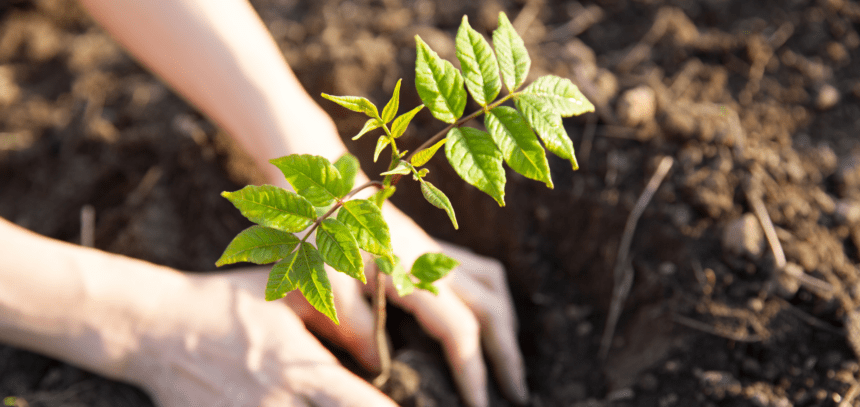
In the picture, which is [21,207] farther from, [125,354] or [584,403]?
[584,403]

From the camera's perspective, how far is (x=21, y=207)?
211 cm

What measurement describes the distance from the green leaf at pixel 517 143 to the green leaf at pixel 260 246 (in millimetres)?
380

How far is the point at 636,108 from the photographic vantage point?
1.88 meters

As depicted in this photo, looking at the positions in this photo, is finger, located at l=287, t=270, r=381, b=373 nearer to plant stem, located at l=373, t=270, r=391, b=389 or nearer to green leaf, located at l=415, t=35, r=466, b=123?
plant stem, located at l=373, t=270, r=391, b=389

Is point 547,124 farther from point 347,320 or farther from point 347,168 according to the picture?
point 347,320

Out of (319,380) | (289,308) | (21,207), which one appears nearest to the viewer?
(319,380)

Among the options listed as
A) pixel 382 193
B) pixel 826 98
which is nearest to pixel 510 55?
pixel 382 193

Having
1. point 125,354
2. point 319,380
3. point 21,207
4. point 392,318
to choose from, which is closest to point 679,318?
point 392,318

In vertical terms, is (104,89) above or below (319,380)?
above

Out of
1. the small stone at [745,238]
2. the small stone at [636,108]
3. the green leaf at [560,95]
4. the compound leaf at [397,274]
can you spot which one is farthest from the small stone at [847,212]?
the compound leaf at [397,274]

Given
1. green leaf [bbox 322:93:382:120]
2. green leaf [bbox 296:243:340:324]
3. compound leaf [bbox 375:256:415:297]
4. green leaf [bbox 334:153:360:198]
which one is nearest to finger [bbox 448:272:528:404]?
compound leaf [bbox 375:256:415:297]

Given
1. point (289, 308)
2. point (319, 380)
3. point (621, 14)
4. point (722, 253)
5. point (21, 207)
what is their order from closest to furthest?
point (319, 380) → point (289, 308) → point (722, 253) → point (21, 207) → point (621, 14)

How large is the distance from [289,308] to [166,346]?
1.19ft

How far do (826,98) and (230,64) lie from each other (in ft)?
7.22
